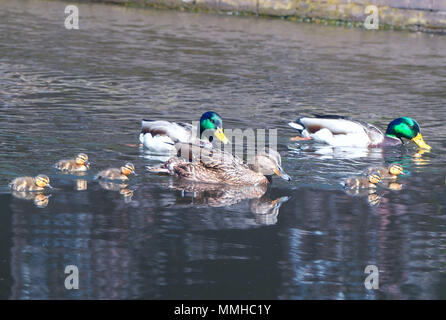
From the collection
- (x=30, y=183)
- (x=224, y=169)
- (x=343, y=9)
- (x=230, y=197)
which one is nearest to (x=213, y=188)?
(x=224, y=169)

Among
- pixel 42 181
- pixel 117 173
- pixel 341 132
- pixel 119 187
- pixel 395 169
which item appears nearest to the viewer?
pixel 42 181

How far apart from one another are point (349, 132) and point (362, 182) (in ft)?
7.17

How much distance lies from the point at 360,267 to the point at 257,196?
2266 millimetres

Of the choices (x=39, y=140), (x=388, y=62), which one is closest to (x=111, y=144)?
(x=39, y=140)

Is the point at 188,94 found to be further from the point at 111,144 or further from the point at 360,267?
the point at 360,267

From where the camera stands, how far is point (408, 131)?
11414 millimetres

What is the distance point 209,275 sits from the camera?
6547 millimetres

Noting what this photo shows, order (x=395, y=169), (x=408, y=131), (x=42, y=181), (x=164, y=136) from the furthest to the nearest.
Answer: (x=408, y=131) < (x=164, y=136) < (x=395, y=169) < (x=42, y=181)

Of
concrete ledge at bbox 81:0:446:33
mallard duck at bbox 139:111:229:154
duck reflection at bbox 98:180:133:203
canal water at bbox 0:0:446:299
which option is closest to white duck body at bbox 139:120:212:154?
mallard duck at bbox 139:111:229:154

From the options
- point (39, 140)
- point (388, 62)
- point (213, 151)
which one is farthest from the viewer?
point (388, 62)

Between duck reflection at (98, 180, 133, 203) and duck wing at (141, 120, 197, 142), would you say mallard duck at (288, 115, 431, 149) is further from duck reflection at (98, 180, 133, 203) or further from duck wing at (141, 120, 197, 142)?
duck reflection at (98, 180, 133, 203)

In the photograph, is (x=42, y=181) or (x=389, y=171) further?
(x=389, y=171)

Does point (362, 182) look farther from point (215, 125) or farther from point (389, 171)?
point (215, 125)
